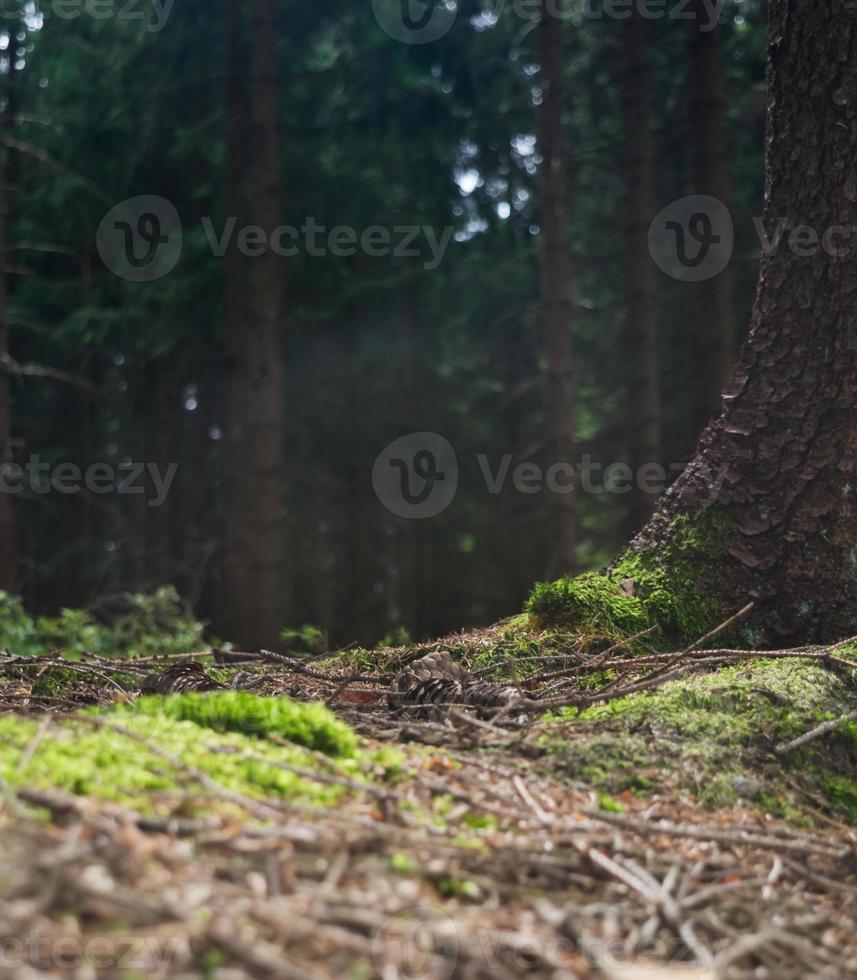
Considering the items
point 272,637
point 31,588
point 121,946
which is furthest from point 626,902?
point 31,588

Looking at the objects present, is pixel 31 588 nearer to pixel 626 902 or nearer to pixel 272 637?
pixel 272 637

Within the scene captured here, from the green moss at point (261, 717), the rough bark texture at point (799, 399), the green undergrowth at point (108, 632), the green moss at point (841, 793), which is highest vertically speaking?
the rough bark texture at point (799, 399)

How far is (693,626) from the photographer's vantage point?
14.1 ft

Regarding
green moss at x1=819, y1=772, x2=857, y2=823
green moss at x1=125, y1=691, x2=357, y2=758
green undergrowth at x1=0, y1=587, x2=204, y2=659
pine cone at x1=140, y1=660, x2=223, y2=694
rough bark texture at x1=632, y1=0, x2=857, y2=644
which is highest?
rough bark texture at x1=632, y1=0, x2=857, y2=644

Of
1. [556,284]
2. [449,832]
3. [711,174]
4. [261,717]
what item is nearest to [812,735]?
[449,832]

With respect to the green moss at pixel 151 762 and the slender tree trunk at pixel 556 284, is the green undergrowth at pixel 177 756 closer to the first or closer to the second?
the green moss at pixel 151 762

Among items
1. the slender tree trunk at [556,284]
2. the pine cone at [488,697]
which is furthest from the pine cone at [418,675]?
the slender tree trunk at [556,284]

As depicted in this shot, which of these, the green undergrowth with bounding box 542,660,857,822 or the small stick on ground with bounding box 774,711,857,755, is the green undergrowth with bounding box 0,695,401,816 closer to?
the green undergrowth with bounding box 542,660,857,822

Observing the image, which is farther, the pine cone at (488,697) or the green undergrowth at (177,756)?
the pine cone at (488,697)

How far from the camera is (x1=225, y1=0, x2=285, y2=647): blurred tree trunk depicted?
12.4 meters

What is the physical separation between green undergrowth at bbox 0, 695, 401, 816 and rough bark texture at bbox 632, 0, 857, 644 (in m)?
2.33

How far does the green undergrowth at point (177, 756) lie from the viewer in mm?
1999

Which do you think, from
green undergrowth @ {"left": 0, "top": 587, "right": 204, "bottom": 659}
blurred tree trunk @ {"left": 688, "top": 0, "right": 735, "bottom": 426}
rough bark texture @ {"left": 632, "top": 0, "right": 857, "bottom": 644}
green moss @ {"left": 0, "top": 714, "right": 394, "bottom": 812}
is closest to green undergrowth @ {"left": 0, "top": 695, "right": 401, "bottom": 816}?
green moss @ {"left": 0, "top": 714, "right": 394, "bottom": 812}

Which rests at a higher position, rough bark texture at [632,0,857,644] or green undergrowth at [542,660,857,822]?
rough bark texture at [632,0,857,644]
